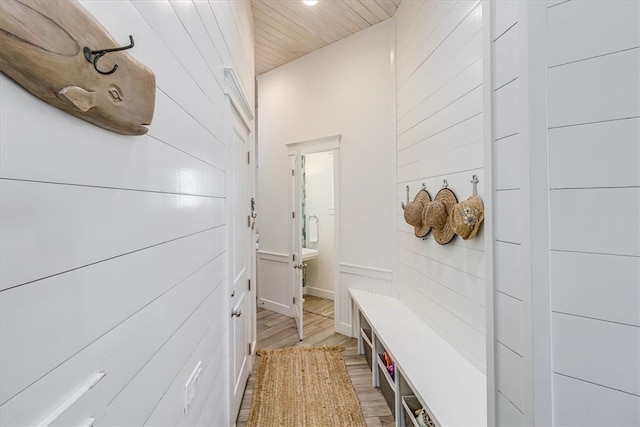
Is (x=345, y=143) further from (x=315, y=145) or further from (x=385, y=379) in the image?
(x=385, y=379)

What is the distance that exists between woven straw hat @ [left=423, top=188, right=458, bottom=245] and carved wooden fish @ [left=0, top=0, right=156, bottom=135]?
168 centimetres

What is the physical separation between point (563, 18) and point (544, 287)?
60 centimetres

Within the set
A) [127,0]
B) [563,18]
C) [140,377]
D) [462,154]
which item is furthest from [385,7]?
[140,377]

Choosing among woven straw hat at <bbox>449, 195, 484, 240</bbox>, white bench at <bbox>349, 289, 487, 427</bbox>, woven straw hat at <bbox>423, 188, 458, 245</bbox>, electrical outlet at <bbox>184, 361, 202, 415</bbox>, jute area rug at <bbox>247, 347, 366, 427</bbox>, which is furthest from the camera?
jute area rug at <bbox>247, 347, 366, 427</bbox>

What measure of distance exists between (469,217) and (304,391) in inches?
72.8

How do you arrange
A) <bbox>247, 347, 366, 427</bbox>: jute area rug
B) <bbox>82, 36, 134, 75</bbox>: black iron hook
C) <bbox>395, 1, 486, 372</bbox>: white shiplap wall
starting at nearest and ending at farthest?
<bbox>82, 36, 134, 75</bbox>: black iron hook, <bbox>395, 1, 486, 372</bbox>: white shiplap wall, <bbox>247, 347, 366, 427</bbox>: jute area rug

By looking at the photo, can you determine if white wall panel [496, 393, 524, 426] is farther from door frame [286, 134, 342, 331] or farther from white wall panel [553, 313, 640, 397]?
door frame [286, 134, 342, 331]

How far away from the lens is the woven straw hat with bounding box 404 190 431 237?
2.15m

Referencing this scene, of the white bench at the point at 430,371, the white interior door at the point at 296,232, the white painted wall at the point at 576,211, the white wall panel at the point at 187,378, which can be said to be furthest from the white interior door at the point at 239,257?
the white painted wall at the point at 576,211

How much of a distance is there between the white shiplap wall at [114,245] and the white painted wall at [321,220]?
11.9 ft

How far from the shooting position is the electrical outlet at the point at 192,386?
1.01 m

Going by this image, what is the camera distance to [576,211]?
2.09 feet

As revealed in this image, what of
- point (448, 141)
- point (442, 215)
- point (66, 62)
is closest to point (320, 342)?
point (442, 215)

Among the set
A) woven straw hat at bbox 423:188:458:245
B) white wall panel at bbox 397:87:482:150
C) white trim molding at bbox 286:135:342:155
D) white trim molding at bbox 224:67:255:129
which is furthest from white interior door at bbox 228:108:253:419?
white wall panel at bbox 397:87:482:150
